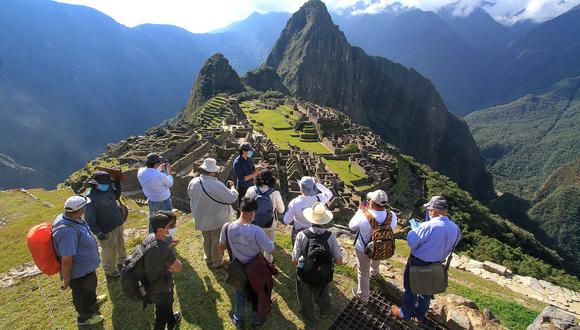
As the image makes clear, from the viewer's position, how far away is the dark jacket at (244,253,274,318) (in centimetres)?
483

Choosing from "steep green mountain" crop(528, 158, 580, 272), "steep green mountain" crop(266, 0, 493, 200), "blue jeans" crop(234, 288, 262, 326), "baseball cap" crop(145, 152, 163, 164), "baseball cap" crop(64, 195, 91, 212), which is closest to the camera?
"baseball cap" crop(64, 195, 91, 212)

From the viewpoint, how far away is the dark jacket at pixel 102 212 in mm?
5820

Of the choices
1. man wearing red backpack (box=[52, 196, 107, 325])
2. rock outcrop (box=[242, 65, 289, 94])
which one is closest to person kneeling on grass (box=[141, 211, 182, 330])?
man wearing red backpack (box=[52, 196, 107, 325])

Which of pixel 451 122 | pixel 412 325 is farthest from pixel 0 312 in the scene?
pixel 451 122

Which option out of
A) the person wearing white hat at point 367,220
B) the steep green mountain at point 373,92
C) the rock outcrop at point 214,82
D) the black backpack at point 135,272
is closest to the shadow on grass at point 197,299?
the black backpack at point 135,272

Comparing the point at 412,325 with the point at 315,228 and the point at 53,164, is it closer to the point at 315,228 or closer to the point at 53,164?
the point at 315,228

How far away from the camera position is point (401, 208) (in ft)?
117

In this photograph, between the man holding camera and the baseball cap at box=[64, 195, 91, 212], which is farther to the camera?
the man holding camera

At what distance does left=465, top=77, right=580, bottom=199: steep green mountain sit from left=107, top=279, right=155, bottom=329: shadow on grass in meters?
116

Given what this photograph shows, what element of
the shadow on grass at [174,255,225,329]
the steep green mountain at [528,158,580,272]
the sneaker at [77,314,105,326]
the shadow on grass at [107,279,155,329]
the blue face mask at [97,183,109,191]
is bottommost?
the steep green mountain at [528,158,580,272]

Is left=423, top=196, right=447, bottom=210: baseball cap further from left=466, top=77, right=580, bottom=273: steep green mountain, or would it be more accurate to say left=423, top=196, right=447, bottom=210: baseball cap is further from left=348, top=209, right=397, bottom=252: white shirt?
left=466, top=77, right=580, bottom=273: steep green mountain

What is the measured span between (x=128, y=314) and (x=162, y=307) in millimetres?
1405

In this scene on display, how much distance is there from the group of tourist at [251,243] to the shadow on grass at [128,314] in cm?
23

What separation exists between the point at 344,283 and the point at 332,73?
518ft
